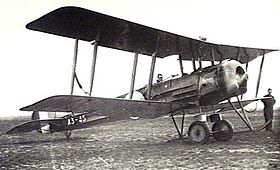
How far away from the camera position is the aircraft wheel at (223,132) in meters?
3.78

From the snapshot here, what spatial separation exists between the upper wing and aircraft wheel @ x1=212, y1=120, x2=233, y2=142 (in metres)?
0.78

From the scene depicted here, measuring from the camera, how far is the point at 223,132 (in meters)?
3.81

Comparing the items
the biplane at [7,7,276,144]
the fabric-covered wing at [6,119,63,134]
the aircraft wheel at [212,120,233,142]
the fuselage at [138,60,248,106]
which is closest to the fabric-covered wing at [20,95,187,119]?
the biplane at [7,7,276,144]

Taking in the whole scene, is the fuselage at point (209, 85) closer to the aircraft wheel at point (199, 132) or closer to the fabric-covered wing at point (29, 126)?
the aircraft wheel at point (199, 132)

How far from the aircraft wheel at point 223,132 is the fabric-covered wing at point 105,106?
48cm

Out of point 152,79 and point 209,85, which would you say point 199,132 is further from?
point 152,79

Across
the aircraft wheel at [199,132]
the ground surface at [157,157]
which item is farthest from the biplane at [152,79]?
the ground surface at [157,157]

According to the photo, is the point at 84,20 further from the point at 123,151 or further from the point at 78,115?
the point at 78,115

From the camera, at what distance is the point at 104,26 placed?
299 cm

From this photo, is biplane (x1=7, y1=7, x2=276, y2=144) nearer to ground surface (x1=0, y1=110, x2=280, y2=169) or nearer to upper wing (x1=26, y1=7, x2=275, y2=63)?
upper wing (x1=26, y1=7, x2=275, y2=63)

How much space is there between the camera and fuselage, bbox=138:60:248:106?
11.5 feet

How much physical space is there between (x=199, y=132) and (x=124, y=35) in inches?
47.1

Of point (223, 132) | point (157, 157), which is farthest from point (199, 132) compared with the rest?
point (157, 157)

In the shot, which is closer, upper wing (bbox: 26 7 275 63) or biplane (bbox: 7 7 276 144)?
upper wing (bbox: 26 7 275 63)
